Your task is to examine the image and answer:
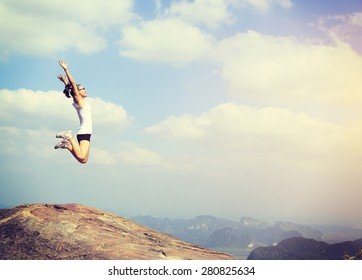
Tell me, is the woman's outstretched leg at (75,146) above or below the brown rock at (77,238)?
above

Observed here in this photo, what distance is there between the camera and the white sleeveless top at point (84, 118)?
13.5 metres

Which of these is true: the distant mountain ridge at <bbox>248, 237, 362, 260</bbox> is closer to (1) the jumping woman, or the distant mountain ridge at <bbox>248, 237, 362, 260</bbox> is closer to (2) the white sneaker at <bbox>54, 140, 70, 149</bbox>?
(1) the jumping woman

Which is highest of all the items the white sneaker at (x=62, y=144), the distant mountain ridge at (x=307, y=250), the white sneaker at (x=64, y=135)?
the white sneaker at (x=64, y=135)

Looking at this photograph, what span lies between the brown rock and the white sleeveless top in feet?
11.4

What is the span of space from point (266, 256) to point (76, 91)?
15744cm

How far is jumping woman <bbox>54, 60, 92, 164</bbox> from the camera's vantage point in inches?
512

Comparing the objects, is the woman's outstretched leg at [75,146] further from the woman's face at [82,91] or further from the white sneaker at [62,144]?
the woman's face at [82,91]

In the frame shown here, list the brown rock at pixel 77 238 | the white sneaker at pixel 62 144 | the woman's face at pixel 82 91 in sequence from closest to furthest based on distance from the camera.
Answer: the brown rock at pixel 77 238 → the white sneaker at pixel 62 144 → the woman's face at pixel 82 91

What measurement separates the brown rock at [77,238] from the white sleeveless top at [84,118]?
349 centimetres

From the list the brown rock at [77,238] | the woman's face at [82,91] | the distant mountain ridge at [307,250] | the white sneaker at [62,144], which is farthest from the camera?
the distant mountain ridge at [307,250]

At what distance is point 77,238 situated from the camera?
31.1ft

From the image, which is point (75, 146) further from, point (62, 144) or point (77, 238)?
point (77, 238)

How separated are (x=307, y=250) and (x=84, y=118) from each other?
148m

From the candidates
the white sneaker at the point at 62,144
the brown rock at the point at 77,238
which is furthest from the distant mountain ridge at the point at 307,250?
the white sneaker at the point at 62,144
